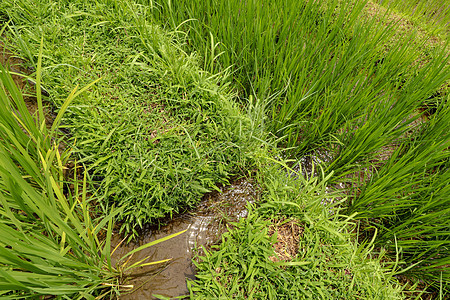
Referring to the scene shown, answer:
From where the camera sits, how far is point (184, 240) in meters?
1.63

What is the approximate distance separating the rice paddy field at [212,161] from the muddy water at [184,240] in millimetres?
11

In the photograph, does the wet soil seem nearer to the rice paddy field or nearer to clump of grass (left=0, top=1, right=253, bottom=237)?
the rice paddy field

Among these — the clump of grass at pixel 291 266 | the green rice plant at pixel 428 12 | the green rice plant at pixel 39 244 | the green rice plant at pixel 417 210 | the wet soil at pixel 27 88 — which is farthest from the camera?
the green rice plant at pixel 428 12

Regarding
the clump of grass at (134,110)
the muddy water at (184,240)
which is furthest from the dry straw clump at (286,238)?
the clump of grass at (134,110)

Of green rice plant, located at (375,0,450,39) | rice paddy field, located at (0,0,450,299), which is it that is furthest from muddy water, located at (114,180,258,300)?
green rice plant, located at (375,0,450,39)

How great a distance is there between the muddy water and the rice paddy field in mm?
11

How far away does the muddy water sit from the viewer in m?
1.49

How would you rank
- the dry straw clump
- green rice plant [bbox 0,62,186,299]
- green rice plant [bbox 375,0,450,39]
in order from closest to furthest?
green rice plant [bbox 0,62,186,299], the dry straw clump, green rice plant [bbox 375,0,450,39]

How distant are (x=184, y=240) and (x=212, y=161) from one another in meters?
0.56

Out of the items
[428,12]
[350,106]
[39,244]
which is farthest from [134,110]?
[428,12]

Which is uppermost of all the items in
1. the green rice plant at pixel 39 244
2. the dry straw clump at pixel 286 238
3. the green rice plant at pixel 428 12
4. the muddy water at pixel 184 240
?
the green rice plant at pixel 428 12

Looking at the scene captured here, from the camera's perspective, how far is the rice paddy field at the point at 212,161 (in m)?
1.34

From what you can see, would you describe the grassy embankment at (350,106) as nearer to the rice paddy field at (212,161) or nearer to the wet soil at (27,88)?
the rice paddy field at (212,161)

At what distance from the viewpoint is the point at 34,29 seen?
193 cm
